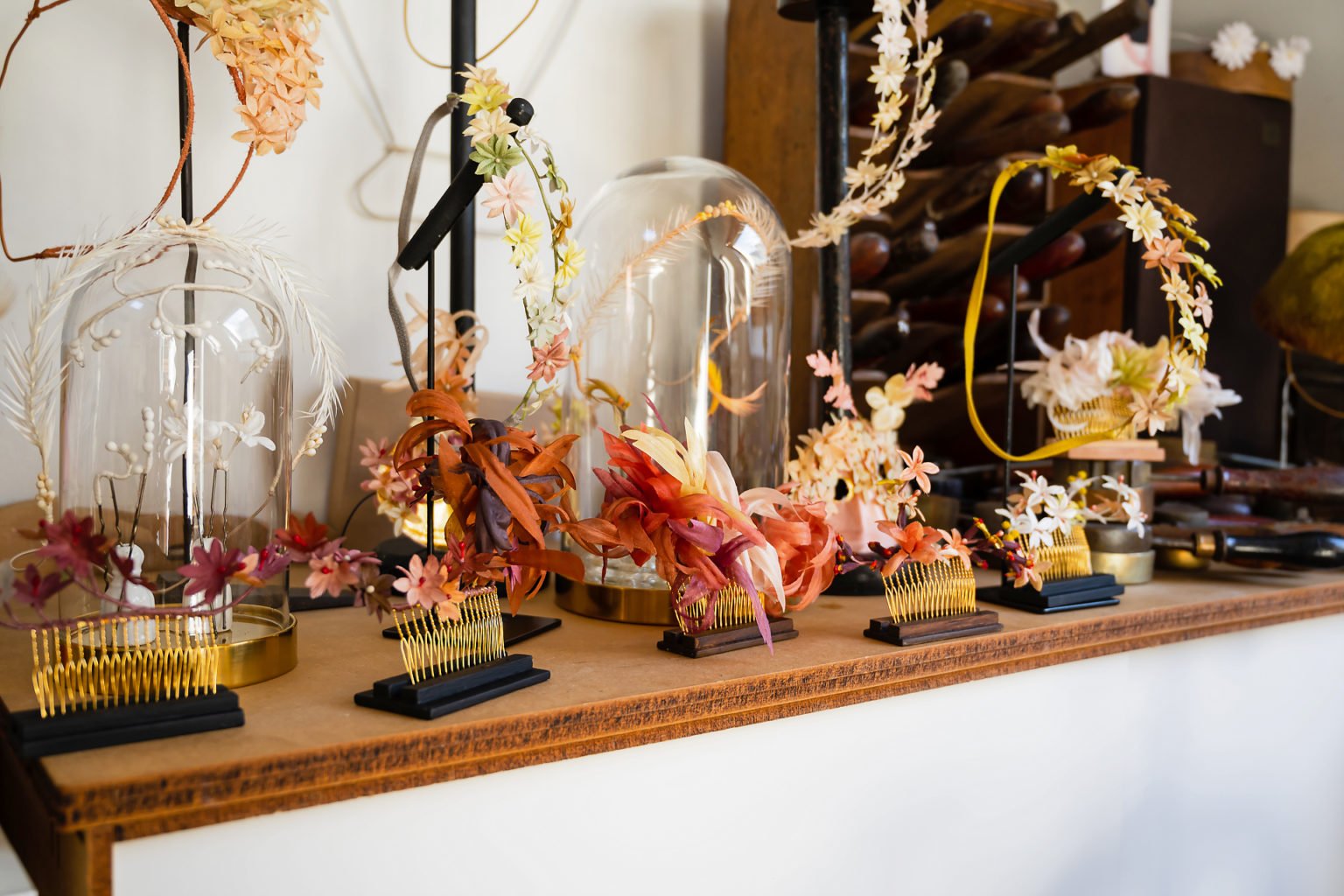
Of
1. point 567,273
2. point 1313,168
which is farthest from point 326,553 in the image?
point 1313,168

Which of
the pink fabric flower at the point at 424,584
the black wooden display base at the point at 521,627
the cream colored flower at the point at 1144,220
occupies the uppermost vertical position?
the cream colored flower at the point at 1144,220

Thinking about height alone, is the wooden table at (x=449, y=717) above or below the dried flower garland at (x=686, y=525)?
below

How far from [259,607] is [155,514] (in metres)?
0.08

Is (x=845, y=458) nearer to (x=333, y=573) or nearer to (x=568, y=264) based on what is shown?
(x=568, y=264)

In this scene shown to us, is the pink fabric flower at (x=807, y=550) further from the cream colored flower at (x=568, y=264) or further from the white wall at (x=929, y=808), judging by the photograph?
the cream colored flower at (x=568, y=264)

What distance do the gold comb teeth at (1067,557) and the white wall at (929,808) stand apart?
7 cm

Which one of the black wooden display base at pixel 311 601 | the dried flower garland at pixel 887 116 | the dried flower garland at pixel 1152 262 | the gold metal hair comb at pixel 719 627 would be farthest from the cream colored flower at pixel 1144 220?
the black wooden display base at pixel 311 601

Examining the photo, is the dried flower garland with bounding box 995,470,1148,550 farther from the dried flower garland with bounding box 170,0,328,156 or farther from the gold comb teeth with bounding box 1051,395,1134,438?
the dried flower garland with bounding box 170,0,328,156

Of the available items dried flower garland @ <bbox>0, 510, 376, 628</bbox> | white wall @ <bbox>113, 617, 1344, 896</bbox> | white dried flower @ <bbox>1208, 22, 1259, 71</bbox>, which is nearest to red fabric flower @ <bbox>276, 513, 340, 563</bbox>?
dried flower garland @ <bbox>0, 510, 376, 628</bbox>

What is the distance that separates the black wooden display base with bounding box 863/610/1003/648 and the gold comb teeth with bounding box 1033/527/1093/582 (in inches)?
3.7

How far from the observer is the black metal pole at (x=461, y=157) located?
0.90 m

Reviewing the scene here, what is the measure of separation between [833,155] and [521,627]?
52 centimetres

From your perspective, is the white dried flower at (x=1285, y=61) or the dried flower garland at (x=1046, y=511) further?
the white dried flower at (x=1285, y=61)

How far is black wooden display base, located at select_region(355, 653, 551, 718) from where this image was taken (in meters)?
0.51
